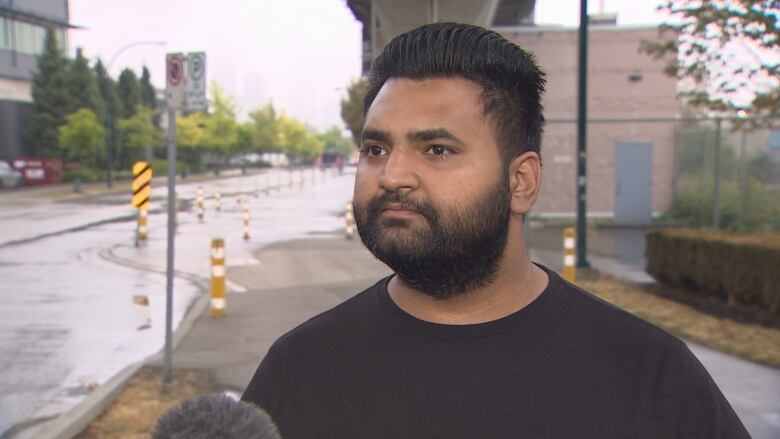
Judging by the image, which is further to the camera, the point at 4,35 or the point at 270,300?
the point at 4,35

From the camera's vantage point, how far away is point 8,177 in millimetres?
43062

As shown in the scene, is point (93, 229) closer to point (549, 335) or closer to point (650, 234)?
point (650, 234)

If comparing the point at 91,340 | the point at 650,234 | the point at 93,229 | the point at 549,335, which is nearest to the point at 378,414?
the point at 549,335

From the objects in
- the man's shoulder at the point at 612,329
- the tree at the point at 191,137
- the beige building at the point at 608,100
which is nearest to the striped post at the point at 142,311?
the man's shoulder at the point at 612,329

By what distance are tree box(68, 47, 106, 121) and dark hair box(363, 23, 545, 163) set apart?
59.3 meters

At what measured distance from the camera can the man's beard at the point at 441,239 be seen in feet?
5.01

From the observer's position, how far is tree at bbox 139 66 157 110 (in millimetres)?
75938

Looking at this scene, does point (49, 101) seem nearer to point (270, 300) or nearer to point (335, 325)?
point (270, 300)

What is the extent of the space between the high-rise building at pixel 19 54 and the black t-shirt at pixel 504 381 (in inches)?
2260

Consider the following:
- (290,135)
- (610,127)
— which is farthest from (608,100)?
(290,135)

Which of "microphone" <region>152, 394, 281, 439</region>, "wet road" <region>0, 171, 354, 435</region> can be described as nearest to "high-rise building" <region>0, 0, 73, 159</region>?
"wet road" <region>0, 171, 354, 435</region>

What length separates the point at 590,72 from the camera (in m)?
23.2

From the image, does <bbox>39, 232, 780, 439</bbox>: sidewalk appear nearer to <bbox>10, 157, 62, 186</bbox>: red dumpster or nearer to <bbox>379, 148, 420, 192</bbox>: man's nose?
<bbox>379, 148, 420, 192</bbox>: man's nose

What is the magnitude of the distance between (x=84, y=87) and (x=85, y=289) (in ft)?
164
